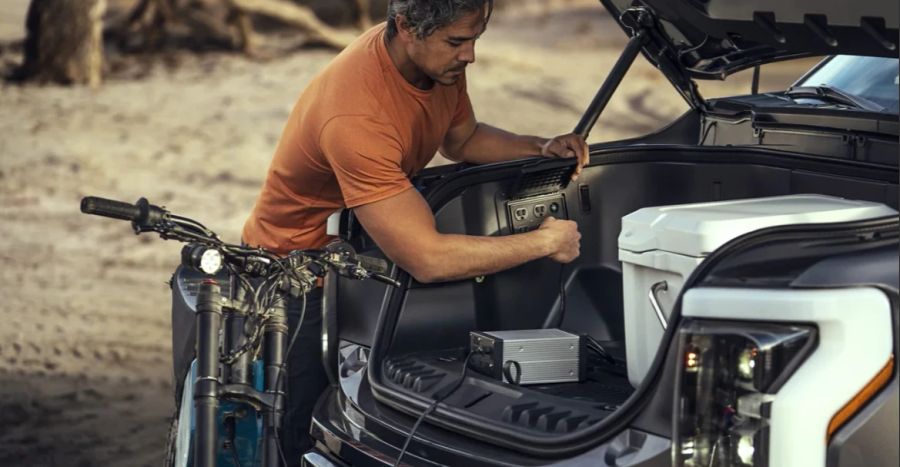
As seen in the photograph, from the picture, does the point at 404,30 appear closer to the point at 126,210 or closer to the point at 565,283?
the point at 565,283

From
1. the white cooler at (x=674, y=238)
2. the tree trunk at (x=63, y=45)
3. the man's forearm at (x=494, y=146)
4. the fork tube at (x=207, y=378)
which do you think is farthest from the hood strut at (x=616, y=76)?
the tree trunk at (x=63, y=45)

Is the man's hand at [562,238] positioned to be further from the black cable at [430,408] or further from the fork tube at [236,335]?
the fork tube at [236,335]

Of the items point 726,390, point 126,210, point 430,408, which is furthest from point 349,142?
point 726,390

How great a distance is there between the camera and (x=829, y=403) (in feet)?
8.34

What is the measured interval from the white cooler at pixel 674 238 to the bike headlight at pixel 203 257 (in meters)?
1.01

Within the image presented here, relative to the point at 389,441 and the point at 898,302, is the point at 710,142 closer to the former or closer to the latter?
the point at 389,441

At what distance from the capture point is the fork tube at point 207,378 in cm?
309

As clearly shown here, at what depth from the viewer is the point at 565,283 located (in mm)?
4074

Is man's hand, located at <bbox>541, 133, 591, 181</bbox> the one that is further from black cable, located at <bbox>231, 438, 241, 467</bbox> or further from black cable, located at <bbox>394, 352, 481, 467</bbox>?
black cable, located at <bbox>231, 438, 241, 467</bbox>

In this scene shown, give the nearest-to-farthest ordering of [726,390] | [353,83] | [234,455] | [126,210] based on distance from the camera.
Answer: [726,390] < [126,210] < [234,455] < [353,83]

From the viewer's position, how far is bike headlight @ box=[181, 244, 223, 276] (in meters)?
2.97

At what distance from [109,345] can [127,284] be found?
121cm

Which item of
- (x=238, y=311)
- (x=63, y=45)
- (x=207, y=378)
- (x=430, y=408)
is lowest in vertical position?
(x=430, y=408)

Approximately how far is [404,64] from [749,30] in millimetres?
968
